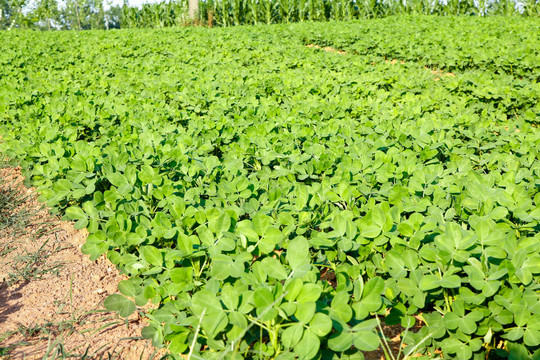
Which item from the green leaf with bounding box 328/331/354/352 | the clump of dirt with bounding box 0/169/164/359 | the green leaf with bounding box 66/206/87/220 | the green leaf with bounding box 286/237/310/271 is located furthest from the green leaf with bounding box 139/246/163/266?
the green leaf with bounding box 328/331/354/352

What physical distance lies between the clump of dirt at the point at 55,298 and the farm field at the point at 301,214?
0.89 feet

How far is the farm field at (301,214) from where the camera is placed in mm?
1459

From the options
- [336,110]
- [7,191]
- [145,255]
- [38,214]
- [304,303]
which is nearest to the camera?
[304,303]

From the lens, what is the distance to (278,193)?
2246 millimetres

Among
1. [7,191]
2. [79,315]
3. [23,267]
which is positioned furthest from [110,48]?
[79,315]

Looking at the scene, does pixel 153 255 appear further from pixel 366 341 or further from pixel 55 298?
pixel 55 298

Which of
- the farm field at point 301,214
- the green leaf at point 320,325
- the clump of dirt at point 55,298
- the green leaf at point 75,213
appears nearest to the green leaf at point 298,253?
the farm field at point 301,214

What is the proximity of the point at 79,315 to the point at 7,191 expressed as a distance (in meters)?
1.94

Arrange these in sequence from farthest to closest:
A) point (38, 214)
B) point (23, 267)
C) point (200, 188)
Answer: point (38, 214) → point (23, 267) → point (200, 188)

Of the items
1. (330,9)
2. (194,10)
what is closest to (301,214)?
(194,10)

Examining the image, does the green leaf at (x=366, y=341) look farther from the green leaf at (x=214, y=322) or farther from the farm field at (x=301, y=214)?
the green leaf at (x=214, y=322)

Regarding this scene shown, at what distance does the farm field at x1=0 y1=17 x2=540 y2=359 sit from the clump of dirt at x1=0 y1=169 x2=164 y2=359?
0.27 metres

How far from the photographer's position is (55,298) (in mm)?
2344

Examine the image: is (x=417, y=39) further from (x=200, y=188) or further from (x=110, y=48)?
(x=200, y=188)
